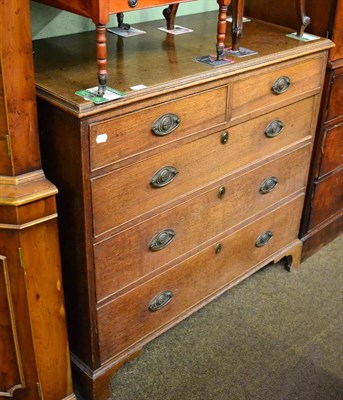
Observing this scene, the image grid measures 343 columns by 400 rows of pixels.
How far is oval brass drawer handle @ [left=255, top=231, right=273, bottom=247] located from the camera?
8.77ft

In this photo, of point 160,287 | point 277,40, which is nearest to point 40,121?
point 160,287

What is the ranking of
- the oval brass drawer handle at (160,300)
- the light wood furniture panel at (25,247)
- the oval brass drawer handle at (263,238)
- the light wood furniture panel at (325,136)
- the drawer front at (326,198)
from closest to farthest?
the light wood furniture panel at (25,247) < the oval brass drawer handle at (160,300) < the light wood furniture panel at (325,136) < the oval brass drawer handle at (263,238) < the drawer front at (326,198)

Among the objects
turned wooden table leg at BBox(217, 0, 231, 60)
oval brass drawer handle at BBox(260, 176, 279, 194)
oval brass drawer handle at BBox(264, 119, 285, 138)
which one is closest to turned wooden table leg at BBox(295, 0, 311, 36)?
oval brass drawer handle at BBox(264, 119, 285, 138)

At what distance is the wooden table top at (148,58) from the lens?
5.92 ft

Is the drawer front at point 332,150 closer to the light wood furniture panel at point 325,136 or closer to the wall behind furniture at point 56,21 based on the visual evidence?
the light wood furniture panel at point 325,136

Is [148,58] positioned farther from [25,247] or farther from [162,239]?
[25,247]

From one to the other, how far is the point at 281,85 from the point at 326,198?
88 cm

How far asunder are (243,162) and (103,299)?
0.79 m

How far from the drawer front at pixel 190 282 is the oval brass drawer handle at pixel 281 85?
1.96ft

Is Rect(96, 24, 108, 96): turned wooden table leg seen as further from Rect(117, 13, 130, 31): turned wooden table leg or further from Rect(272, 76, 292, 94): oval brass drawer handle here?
Rect(272, 76, 292, 94): oval brass drawer handle

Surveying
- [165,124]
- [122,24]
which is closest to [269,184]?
[165,124]

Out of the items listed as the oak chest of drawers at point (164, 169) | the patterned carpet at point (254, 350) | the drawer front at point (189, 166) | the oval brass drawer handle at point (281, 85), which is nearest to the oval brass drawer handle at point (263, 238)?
the oak chest of drawers at point (164, 169)

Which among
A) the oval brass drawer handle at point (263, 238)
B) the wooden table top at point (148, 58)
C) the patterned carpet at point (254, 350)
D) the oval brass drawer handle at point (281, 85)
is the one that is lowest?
the patterned carpet at point (254, 350)

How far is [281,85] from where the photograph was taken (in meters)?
2.31
